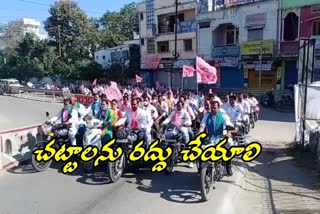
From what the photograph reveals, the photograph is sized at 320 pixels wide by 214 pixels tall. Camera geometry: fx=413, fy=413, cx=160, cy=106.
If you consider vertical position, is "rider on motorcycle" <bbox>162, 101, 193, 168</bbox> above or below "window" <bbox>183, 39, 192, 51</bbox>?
below

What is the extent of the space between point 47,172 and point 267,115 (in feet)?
55.9

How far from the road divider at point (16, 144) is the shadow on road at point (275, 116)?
13.9 m

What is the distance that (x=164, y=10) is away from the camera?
4425cm

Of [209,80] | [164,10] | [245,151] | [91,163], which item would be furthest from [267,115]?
[164,10]

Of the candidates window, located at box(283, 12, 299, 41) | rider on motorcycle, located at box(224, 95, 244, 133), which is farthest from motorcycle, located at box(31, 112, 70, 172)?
window, located at box(283, 12, 299, 41)

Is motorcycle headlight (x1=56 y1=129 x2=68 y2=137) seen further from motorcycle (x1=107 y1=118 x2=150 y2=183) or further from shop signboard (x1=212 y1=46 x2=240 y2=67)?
shop signboard (x1=212 y1=46 x2=240 y2=67)

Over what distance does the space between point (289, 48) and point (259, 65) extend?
286 cm

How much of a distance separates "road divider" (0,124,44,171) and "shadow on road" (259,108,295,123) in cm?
1389

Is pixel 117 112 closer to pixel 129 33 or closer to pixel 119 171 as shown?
pixel 119 171

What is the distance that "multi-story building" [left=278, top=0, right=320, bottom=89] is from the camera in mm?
29391

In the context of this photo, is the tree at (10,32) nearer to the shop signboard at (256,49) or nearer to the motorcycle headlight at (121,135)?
the shop signboard at (256,49)

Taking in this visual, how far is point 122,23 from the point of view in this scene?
2581 inches

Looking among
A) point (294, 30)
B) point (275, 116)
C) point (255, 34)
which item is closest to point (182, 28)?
point (255, 34)

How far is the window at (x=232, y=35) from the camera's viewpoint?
36319 millimetres
